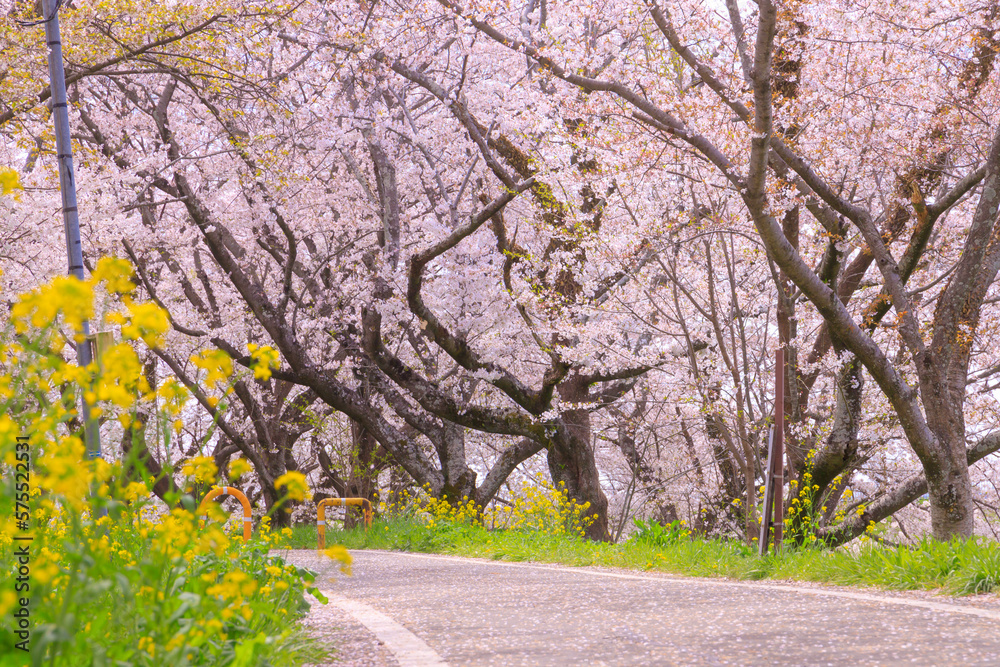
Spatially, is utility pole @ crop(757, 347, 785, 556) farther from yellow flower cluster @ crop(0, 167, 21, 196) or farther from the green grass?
yellow flower cluster @ crop(0, 167, 21, 196)

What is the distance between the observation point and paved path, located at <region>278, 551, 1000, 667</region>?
409cm

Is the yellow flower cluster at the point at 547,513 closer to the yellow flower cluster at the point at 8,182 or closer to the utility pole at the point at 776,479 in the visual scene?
the utility pole at the point at 776,479

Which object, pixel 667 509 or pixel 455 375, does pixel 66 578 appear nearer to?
pixel 455 375

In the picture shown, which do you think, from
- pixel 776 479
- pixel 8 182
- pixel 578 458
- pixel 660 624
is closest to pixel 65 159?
pixel 8 182

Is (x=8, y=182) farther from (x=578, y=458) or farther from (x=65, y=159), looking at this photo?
(x=578, y=458)

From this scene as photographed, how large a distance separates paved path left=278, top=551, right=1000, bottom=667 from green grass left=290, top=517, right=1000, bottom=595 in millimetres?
435

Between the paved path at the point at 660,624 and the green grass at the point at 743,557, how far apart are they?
0.43m

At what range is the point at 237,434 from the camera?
17.8 meters

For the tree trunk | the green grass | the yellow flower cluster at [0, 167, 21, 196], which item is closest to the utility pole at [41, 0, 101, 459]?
the yellow flower cluster at [0, 167, 21, 196]

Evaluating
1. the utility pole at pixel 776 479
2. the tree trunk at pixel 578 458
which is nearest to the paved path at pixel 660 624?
the utility pole at pixel 776 479

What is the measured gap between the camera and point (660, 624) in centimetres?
503

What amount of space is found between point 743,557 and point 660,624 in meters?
3.51

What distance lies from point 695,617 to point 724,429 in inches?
207

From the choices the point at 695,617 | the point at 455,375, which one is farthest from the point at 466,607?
the point at 455,375
